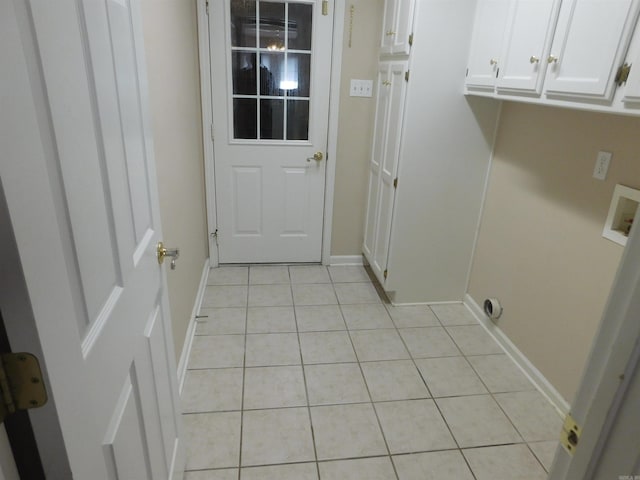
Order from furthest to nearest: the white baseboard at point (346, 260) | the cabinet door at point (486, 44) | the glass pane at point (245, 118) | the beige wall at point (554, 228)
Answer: the white baseboard at point (346, 260), the glass pane at point (245, 118), the cabinet door at point (486, 44), the beige wall at point (554, 228)

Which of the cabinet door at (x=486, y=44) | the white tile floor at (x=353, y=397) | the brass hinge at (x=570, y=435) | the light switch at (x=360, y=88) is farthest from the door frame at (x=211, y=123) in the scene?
the brass hinge at (x=570, y=435)

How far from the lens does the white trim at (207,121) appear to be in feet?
8.94

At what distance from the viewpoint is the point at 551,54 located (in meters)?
1.58

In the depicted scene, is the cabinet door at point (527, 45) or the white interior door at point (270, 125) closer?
the cabinet door at point (527, 45)

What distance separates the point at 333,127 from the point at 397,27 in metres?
0.80

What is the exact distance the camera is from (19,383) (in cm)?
51

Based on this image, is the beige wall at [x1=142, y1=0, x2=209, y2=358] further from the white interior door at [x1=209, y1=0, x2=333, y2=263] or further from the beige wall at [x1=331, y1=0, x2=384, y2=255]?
the beige wall at [x1=331, y1=0, x2=384, y2=255]

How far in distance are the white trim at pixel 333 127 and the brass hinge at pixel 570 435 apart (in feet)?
8.62

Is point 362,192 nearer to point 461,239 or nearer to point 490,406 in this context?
point 461,239

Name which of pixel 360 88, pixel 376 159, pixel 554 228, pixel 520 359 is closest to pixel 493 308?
pixel 520 359

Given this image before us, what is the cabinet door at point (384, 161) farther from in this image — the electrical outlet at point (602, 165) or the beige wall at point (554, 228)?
the electrical outlet at point (602, 165)

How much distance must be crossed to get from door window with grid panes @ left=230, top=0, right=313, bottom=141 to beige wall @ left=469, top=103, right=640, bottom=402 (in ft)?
4.65

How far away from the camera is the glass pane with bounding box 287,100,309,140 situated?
301 centimetres

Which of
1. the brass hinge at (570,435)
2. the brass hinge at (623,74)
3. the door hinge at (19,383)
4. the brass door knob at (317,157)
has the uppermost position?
the brass hinge at (623,74)
